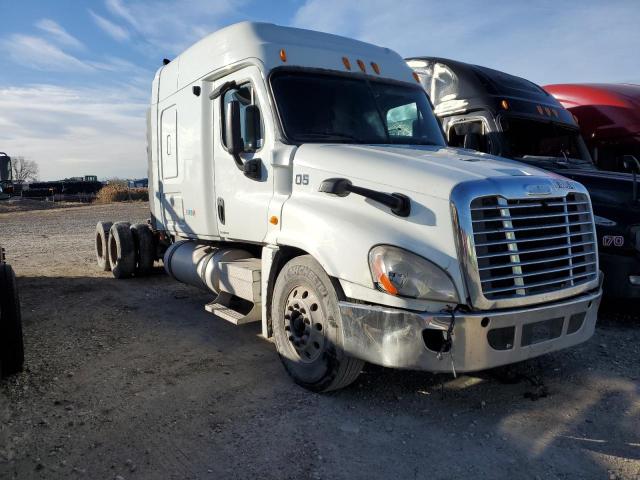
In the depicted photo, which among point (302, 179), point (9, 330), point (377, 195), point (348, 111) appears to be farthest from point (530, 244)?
point (9, 330)

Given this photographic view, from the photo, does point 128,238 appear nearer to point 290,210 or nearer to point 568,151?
point 290,210

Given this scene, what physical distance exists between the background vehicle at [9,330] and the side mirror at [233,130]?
2223 millimetres

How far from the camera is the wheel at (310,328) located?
386cm

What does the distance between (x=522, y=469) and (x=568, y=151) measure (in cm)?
556

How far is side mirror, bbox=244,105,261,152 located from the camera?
4727 mm

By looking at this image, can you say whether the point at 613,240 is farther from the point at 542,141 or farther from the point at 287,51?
the point at 287,51

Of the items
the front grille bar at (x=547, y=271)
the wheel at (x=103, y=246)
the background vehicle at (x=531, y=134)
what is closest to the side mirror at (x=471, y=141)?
the background vehicle at (x=531, y=134)

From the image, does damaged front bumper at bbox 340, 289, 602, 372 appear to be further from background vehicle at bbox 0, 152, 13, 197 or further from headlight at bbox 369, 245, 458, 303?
background vehicle at bbox 0, 152, 13, 197

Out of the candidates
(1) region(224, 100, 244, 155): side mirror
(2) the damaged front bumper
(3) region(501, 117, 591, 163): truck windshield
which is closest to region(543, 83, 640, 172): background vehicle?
(3) region(501, 117, 591, 163): truck windshield

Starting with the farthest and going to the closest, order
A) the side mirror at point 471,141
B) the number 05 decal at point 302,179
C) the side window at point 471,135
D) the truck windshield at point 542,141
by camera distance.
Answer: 1. the truck windshield at point 542,141
2. the side window at point 471,135
3. the side mirror at point 471,141
4. the number 05 decal at point 302,179

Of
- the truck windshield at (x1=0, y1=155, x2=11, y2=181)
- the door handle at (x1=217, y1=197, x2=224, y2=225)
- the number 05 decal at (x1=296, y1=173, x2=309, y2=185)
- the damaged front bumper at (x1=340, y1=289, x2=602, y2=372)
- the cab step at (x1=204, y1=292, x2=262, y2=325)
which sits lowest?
the cab step at (x1=204, y1=292, x2=262, y2=325)

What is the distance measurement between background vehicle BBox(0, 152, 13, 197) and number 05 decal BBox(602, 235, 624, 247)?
6.45 m

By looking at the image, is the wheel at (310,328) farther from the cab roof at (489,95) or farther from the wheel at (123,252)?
the wheel at (123,252)

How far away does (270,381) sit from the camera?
443 cm
